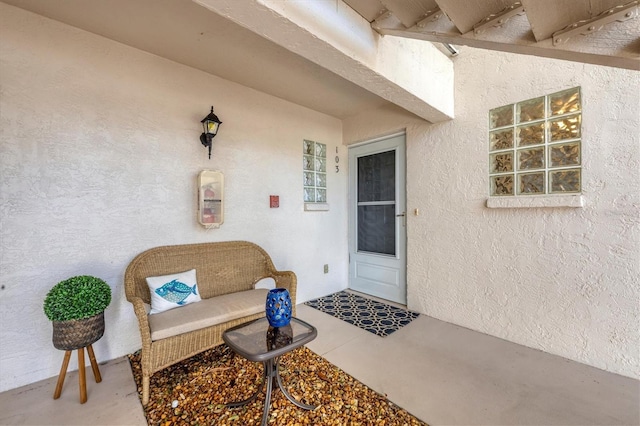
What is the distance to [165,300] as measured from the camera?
2.13 m

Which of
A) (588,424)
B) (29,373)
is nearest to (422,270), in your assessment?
(588,424)

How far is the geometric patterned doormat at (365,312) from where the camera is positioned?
9.27 ft

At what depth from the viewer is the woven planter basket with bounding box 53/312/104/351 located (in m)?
1.71

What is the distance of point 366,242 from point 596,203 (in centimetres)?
241

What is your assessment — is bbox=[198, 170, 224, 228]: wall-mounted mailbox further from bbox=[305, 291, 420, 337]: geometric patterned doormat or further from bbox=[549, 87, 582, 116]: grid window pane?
bbox=[549, 87, 582, 116]: grid window pane

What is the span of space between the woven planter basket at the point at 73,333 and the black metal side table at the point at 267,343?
0.94m

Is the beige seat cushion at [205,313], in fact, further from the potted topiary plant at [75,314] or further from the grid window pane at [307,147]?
the grid window pane at [307,147]

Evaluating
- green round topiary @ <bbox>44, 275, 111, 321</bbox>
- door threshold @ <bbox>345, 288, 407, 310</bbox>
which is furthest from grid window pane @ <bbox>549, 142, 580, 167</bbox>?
green round topiary @ <bbox>44, 275, 111, 321</bbox>

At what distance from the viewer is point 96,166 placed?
7.13 feet

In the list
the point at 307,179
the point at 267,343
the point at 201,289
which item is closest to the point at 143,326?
the point at 201,289

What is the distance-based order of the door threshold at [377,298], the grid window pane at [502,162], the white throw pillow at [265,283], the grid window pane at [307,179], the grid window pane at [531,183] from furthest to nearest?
the grid window pane at [307,179]
the door threshold at [377,298]
the white throw pillow at [265,283]
the grid window pane at [502,162]
the grid window pane at [531,183]

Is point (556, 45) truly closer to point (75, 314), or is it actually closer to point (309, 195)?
point (309, 195)

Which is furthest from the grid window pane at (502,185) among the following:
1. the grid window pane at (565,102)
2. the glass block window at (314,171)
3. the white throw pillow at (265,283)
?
the white throw pillow at (265,283)

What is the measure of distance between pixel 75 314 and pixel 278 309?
4.30 ft
